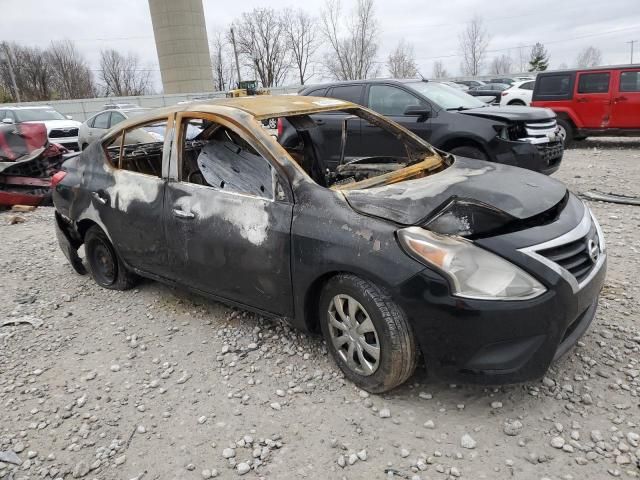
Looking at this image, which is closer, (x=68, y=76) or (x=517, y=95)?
(x=517, y=95)

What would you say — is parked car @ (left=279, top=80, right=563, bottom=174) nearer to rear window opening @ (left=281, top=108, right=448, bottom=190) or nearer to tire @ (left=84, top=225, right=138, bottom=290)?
rear window opening @ (left=281, top=108, right=448, bottom=190)

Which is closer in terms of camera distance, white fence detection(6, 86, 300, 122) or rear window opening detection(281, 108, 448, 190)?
rear window opening detection(281, 108, 448, 190)

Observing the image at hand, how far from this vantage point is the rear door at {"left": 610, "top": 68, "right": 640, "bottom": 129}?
10.2m

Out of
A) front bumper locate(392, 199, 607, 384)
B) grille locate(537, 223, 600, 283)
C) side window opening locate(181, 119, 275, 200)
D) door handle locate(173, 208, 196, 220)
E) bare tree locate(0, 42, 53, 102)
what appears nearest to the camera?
front bumper locate(392, 199, 607, 384)

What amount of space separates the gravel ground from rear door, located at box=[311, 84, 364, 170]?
1584 mm

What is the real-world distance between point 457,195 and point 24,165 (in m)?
8.01

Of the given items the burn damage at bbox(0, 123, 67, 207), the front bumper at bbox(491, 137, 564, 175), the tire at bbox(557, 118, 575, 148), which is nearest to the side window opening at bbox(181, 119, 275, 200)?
the front bumper at bbox(491, 137, 564, 175)

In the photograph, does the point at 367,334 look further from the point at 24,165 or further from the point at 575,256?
the point at 24,165

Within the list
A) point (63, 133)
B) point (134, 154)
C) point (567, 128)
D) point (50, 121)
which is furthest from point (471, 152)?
point (50, 121)

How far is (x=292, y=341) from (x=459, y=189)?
4.87ft

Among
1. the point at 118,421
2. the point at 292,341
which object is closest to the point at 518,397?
the point at 292,341

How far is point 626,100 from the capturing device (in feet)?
33.6

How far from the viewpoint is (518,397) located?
2.62m

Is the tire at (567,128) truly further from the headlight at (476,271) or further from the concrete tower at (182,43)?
the concrete tower at (182,43)
